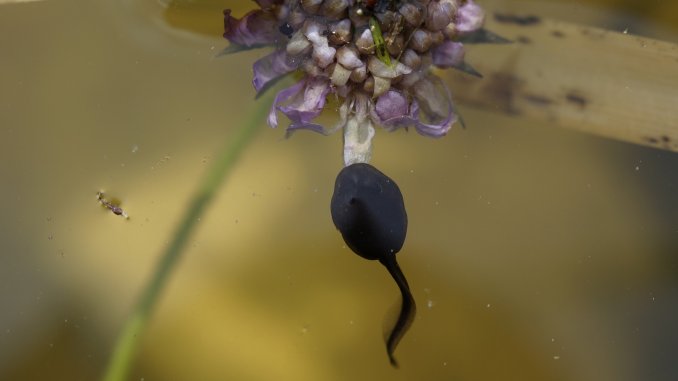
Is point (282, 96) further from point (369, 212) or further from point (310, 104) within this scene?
point (369, 212)

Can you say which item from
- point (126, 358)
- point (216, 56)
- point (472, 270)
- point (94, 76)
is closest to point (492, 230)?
point (472, 270)

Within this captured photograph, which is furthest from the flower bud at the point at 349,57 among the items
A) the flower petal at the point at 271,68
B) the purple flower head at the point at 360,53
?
the flower petal at the point at 271,68

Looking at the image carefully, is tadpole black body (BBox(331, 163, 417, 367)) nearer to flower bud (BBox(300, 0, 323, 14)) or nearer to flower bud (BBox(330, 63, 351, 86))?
flower bud (BBox(330, 63, 351, 86))

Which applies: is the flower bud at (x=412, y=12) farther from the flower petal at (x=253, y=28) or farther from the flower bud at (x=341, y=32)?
the flower petal at (x=253, y=28)

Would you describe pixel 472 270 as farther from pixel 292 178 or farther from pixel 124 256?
pixel 124 256

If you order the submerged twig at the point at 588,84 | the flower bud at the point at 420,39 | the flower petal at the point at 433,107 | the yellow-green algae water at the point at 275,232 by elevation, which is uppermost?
the flower bud at the point at 420,39

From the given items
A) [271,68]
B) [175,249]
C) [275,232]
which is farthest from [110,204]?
[271,68]
